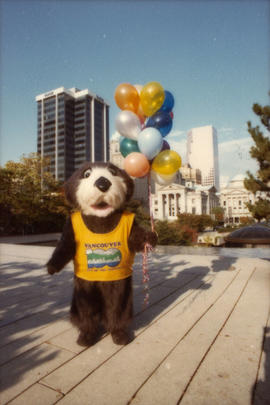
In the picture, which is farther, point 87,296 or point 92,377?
point 87,296

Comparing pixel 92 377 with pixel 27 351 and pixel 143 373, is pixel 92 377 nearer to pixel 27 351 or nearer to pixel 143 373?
pixel 143 373

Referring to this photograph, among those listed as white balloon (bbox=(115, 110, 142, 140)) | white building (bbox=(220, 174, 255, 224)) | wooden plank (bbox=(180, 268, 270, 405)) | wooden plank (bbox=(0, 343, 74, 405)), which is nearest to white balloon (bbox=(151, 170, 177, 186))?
white balloon (bbox=(115, 110, 142, 140))

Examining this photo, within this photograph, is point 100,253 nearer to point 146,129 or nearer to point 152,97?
point 146,129

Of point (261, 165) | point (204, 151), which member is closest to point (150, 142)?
point (261, 165)

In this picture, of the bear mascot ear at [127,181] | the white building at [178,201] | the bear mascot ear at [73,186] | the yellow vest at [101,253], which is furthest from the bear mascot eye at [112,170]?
the white building at [178,201]

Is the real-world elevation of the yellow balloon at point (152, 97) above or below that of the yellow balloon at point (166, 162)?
above

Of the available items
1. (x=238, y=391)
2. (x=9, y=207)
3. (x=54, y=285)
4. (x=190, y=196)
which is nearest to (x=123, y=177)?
(x=238, y=391)

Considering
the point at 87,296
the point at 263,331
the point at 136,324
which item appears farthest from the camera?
the point at 136,324

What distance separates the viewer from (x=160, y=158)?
11.5 feet

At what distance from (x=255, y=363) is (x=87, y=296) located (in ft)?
5.04

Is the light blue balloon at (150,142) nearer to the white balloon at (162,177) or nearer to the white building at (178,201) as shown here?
the white balloon at (162,177)

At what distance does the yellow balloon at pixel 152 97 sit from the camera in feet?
11.2

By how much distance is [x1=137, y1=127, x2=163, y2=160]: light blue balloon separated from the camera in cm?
331

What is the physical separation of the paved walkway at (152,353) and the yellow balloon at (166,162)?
187 cm
